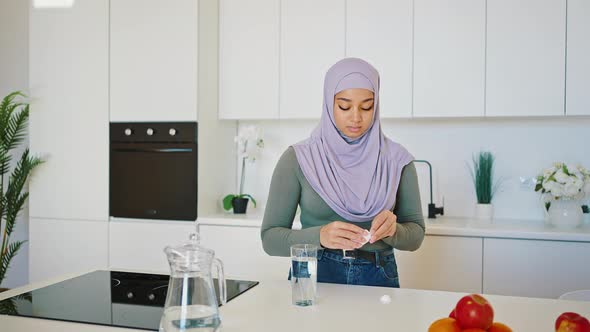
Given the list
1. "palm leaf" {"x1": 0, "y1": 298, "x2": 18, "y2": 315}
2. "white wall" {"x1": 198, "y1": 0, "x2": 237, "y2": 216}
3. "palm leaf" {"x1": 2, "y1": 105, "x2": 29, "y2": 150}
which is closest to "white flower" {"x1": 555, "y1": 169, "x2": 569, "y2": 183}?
"white wall" {"x1": 198, "y1": 0, "x2": 237, "y2": 216}

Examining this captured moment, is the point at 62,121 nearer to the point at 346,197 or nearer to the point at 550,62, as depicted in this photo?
the point at 346,197

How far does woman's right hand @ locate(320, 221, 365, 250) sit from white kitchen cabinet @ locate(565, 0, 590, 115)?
189cm

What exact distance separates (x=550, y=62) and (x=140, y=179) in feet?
7.49

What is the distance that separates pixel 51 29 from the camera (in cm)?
332

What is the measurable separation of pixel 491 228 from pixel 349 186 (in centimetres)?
128

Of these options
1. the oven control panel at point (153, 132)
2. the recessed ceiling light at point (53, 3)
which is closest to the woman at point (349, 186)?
the oven control panel at point (153, 132)

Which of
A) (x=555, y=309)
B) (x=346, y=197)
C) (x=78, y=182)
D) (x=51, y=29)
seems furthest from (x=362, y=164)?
(x=51, y=29)

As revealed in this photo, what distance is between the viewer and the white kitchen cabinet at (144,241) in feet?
10.2

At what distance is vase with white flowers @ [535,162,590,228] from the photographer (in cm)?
272

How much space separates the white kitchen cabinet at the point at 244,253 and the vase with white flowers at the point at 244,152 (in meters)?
0.25

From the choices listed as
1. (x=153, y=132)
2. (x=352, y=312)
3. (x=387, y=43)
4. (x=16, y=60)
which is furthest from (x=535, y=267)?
(x=16, y=60)

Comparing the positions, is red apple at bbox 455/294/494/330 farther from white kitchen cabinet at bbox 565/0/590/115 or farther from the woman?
white kitchen cabinet at bbox 565/0/590/115

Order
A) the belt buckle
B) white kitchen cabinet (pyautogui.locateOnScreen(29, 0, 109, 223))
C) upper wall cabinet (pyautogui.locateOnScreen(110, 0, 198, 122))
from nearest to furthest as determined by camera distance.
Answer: the belt buckle → upper wall cabinet (pyautogui.locateOnScreen(110, 0, 198, 122)) → white kitchen cabinet (pyautogui.locateOnScreen(29, 0, 109, 223))

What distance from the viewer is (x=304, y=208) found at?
70.1 inches
